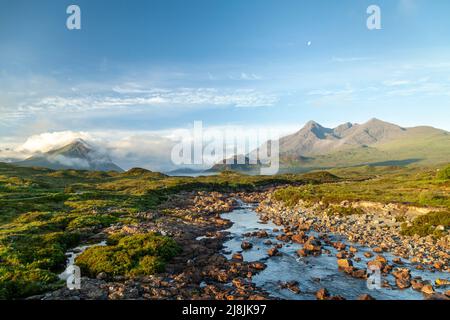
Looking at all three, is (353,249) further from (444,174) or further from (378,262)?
(444,174)

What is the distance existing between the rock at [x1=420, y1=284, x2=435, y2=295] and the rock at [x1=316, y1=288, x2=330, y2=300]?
22.5 feet

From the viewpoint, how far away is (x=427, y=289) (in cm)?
2333

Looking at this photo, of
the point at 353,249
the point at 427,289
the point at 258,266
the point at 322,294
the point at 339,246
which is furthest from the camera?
the point at 339,246

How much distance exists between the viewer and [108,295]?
71.6 ft

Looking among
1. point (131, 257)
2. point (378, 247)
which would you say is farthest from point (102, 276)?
point (378, 247)

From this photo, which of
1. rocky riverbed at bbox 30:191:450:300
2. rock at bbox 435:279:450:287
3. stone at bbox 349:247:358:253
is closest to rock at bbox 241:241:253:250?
rocky riverbed at bbox 30:191:450:300

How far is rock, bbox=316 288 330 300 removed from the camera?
22.8m

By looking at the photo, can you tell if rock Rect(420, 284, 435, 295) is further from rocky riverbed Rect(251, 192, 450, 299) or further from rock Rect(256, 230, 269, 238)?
rock Rect(256, 230, 269, 238)

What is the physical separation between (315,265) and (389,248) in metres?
10.1

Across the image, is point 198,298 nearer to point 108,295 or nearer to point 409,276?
point 108,295

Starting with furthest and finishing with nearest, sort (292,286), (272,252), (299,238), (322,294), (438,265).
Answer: (299,238) < (272,252) < (438,265) < (292,286) < (322,294)

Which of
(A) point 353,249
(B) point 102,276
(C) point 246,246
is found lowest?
(C) point 246,246

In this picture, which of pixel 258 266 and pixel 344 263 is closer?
pixel 344 263

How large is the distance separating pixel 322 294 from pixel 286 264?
7.86 meters
